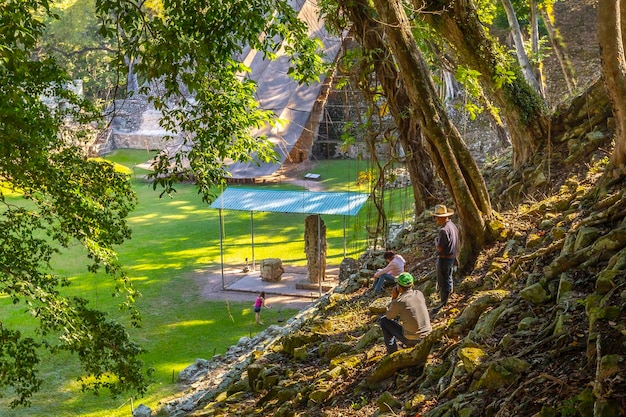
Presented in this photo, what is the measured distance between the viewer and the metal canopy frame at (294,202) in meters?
15.9

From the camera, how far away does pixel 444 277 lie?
7.32 m

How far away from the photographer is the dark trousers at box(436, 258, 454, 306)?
729 cm

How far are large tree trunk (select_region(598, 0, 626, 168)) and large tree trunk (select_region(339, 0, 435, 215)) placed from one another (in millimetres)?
2314

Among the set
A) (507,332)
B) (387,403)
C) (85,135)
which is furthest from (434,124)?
(85,135)

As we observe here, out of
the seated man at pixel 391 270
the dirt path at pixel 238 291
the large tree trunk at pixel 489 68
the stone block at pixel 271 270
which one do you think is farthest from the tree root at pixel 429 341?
the stone block at pixel 271 270

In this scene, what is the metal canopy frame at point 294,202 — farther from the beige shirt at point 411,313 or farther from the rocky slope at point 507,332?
the beige shirt at point 411,313

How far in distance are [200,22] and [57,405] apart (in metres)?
7.14

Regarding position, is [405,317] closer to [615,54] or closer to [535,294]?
[535,294]

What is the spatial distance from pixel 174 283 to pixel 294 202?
3623mm

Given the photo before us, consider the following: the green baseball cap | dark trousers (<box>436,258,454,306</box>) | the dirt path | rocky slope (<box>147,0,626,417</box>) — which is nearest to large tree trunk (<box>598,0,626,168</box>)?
rocky slope (<box>147,0,626,417</box>)

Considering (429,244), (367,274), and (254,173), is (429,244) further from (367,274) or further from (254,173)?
(254,173)

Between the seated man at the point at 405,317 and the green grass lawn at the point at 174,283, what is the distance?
3.25 metres

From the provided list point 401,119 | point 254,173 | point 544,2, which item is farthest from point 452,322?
point 254,173

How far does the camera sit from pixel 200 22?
661 cm
